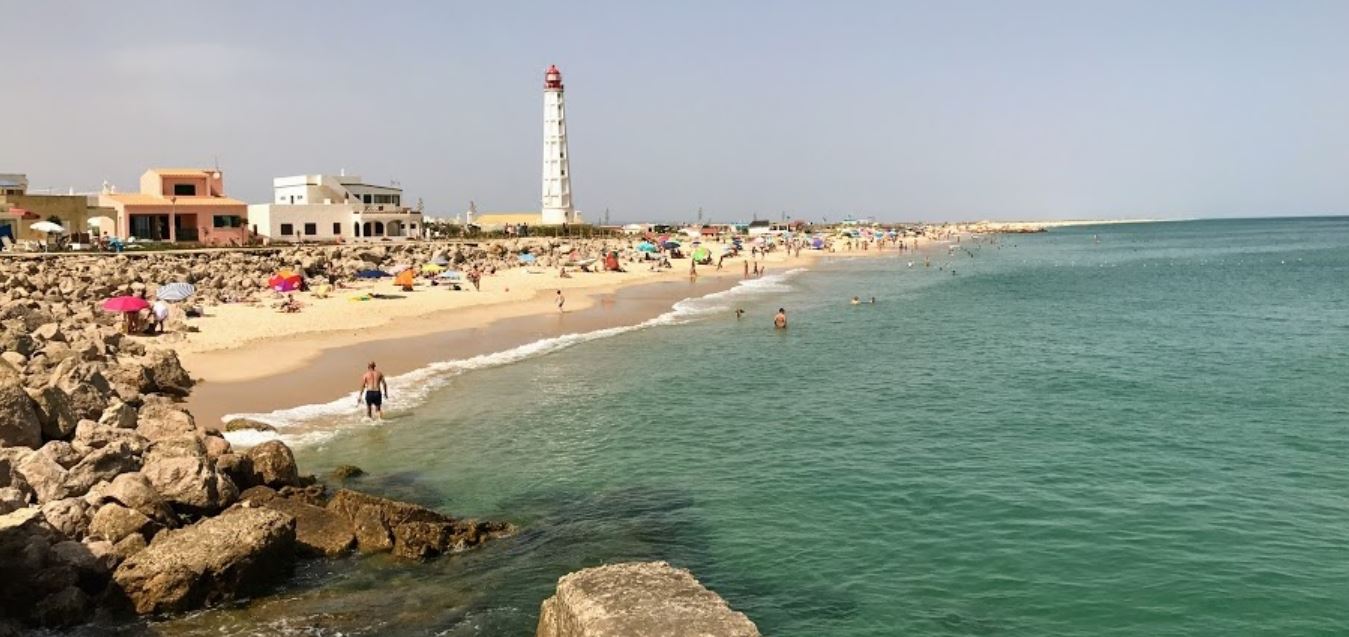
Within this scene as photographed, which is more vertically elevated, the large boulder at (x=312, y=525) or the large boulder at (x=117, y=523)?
the large boulder at (x=117, y=523)

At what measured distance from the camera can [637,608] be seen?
28.2 feet

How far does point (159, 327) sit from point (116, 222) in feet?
137

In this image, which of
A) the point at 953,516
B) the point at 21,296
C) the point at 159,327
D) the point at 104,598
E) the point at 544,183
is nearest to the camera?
the point at 104,598

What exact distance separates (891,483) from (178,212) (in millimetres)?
65426

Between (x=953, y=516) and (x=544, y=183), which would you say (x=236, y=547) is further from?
(x=544, y=183)

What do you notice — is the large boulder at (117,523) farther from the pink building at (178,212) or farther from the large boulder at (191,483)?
the pink building at (178,212)

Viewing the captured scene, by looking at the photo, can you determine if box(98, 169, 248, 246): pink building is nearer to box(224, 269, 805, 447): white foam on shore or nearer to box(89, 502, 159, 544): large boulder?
box(224, 269, 805, 447): white foam on shore

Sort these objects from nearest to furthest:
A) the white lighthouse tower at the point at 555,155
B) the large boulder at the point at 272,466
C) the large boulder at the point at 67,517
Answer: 1. the large boulder at the point at 67,517
2. the large boulder at the point at 272,466
3. the white lighthouse tower at the point at 555,155

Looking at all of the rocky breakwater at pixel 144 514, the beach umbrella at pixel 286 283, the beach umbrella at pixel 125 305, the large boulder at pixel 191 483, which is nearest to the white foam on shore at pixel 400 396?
the rocky breakwater at pixel 144 514

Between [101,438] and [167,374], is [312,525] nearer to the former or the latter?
[101,438]

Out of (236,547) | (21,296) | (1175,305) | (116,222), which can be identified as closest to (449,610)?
(236,547)

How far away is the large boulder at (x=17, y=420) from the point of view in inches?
562

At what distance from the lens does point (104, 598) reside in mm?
11359

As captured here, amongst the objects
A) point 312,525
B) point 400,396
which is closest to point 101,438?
point 312,525
